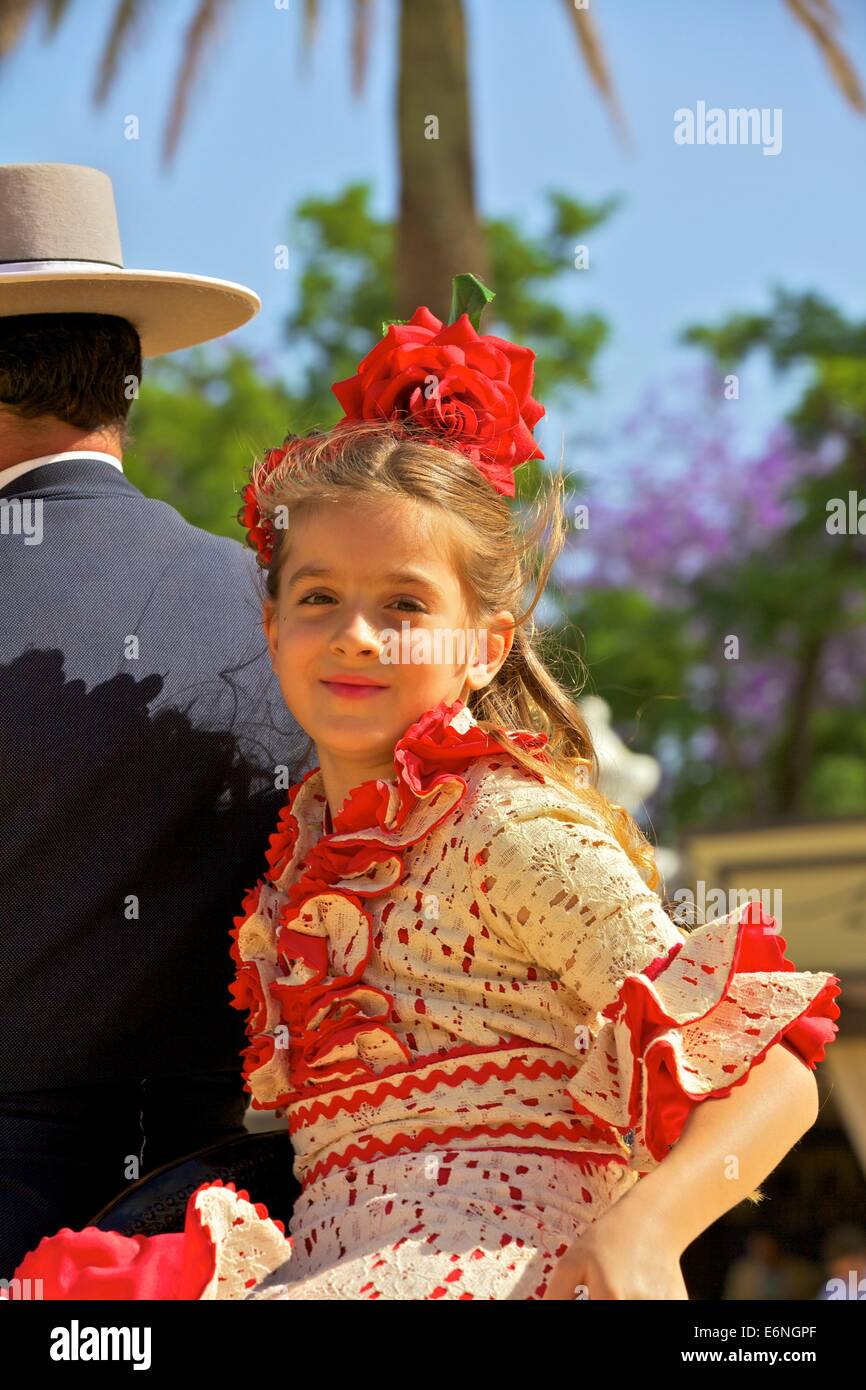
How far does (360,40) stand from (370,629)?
910cm

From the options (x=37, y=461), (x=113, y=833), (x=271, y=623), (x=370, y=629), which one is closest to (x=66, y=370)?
(x=37, y=461)

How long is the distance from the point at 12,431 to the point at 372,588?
86 centimetres

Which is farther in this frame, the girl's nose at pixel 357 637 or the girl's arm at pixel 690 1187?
the girl's nose at pixel 357 637

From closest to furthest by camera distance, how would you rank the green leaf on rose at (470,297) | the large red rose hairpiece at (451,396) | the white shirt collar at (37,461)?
the large red rose hairpiece at (451,396) < the green leaf on rose at (470,297) < the white shirt collar at (37,461)

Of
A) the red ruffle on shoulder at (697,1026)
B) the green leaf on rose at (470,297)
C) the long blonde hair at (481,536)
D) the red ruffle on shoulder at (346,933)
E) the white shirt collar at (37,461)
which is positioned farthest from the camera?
the white shirt collar at (37,461)

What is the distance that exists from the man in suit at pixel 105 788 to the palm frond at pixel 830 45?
7.81 meters

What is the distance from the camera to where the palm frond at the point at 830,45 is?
9727mm

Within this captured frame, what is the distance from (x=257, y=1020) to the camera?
2432mm

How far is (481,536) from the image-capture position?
8.14ft

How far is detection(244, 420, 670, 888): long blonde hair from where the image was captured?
242 cm

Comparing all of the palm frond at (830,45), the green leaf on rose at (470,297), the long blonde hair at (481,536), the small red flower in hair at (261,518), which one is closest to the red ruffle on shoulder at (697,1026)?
the long blonde hair at (481,536)

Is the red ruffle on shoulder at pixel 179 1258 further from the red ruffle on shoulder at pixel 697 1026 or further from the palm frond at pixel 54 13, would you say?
the palm frond at pixel 54 13

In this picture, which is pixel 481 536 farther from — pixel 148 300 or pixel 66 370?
pixel 148 300

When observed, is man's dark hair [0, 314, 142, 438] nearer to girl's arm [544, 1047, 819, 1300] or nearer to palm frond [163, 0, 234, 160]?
girl's arm [544, 1047, 819, 1300]
